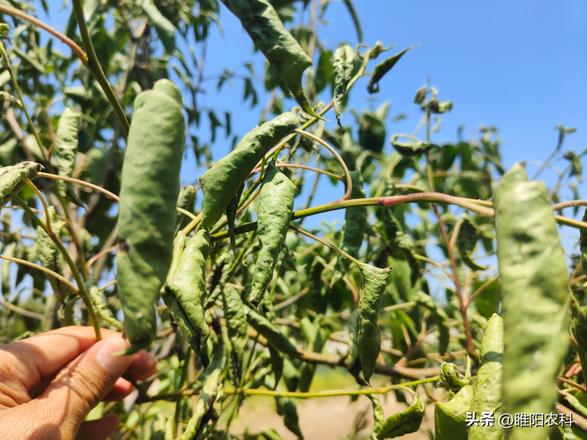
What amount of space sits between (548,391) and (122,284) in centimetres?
44

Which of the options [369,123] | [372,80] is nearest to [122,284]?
[372,80]

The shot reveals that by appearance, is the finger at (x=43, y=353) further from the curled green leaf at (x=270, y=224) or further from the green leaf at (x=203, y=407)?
the curled green leaf at (x=270, y=224)

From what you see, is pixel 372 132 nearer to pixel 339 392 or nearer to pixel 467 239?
pixel 467 239

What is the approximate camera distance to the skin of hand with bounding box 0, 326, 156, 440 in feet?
3.15

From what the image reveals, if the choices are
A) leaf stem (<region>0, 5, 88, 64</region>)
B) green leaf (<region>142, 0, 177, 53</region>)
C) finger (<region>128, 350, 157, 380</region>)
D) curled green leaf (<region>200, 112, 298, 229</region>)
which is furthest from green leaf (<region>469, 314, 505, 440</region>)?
green leaf (<region>142, 0, 177, 53</region>)

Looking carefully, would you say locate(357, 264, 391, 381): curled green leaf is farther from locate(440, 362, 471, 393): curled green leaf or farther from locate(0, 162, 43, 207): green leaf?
locate(0, 162, 43, 207): green leaf

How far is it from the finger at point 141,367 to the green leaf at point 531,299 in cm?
106

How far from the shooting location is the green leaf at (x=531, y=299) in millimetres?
469

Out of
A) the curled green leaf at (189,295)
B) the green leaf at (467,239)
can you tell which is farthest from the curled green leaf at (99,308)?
the green leaf at (467,239)

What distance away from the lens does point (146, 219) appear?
0.49 meters

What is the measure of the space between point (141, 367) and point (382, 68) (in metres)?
1.00

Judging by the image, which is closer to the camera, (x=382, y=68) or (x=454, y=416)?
(x=454, y=416)

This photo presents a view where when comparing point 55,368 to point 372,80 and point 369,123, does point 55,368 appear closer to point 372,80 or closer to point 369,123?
point 372,80

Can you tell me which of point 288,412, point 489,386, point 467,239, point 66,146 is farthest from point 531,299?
point 288,412
